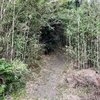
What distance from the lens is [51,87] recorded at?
4828mm

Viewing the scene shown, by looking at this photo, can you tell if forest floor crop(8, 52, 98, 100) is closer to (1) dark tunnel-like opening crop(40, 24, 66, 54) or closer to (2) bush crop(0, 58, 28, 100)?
(2) bush crop(0, 58, 28, 100)

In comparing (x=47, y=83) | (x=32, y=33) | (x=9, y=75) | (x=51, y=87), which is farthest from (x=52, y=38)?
(x=9, y=75)

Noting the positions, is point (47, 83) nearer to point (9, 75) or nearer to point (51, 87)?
point (51, 87)

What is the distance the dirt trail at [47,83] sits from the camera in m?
4.33

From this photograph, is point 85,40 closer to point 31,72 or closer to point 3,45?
point 31,72

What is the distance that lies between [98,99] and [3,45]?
8.28 feet

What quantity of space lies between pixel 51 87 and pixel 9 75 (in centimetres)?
124

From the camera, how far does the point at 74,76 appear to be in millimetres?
5051

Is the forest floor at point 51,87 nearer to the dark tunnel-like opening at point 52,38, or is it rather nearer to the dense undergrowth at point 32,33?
the dense undergrowth at point 32,33

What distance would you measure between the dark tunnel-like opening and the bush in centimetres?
289

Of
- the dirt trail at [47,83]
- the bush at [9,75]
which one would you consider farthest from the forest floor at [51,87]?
the bush at [9,75]

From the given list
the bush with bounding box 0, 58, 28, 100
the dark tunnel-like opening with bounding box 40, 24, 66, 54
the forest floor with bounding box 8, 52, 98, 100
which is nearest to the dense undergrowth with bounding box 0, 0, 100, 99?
the bush with bounding box 0, 58, 28, 100

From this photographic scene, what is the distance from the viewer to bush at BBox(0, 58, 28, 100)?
396 cm

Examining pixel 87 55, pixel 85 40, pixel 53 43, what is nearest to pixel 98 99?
pixel 87 55
